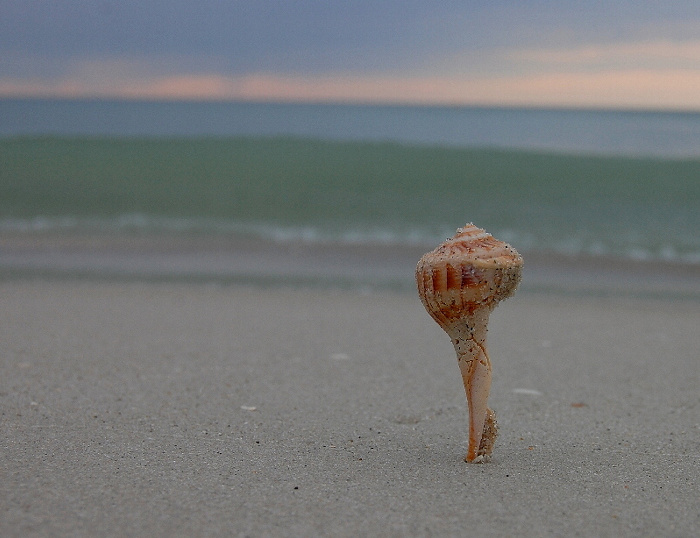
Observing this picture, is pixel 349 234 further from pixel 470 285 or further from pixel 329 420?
pixel 470 285

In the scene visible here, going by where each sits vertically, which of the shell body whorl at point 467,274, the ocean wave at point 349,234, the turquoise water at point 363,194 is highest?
the shell body whorl at point 467,274

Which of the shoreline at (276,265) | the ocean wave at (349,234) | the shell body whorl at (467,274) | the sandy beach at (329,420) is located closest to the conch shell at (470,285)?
the shell body whorl at (467,274)

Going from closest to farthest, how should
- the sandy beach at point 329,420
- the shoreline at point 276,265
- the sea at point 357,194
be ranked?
the sandy beach at point 329,420 → the shoreline at point 276,265 → the sea at point 357,194

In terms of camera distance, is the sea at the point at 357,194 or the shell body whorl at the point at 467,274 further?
the sea at the point at 357,194

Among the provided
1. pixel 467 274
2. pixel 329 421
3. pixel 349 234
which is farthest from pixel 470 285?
pixel 349 234

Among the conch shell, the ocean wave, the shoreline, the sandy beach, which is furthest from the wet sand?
the ocean wave

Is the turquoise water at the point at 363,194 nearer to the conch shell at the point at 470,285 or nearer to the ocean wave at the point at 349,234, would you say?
the ocean wave at the point at 349,234
